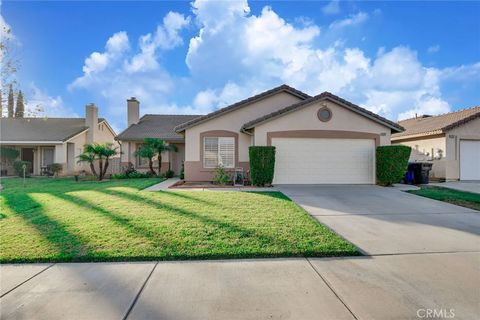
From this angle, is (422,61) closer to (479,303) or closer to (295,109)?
(295,109)

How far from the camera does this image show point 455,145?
14555 millimetres

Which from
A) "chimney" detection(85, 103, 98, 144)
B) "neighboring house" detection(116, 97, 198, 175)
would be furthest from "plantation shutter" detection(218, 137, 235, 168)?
"chimney" detection(85, 103, 98, 144)

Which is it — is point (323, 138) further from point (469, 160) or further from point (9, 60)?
point (9, 60)

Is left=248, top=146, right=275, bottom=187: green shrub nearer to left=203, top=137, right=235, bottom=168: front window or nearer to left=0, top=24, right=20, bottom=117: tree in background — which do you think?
left=203, top=137, right=235, bottom=168: front window

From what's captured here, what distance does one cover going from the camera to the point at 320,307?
2766mm

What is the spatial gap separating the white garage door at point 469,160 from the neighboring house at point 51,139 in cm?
2786

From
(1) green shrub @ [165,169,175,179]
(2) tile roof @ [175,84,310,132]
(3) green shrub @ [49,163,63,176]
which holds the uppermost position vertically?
(2) tile roof @ [175,84,310,132]

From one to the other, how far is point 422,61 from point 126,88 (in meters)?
21.5

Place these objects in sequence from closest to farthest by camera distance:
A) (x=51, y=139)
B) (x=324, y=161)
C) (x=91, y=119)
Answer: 1. (x=324, y=161)
2. (x=51, y=139)
3. (x=91, y=119)

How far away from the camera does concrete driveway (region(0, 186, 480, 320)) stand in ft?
8.87

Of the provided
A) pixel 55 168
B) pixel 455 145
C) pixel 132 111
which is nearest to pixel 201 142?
pixel 132 111

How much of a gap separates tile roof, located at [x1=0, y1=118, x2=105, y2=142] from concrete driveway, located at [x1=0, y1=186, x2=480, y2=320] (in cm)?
2064

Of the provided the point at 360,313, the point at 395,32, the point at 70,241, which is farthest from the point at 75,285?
the point at 395,32

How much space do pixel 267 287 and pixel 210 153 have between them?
1126cm
